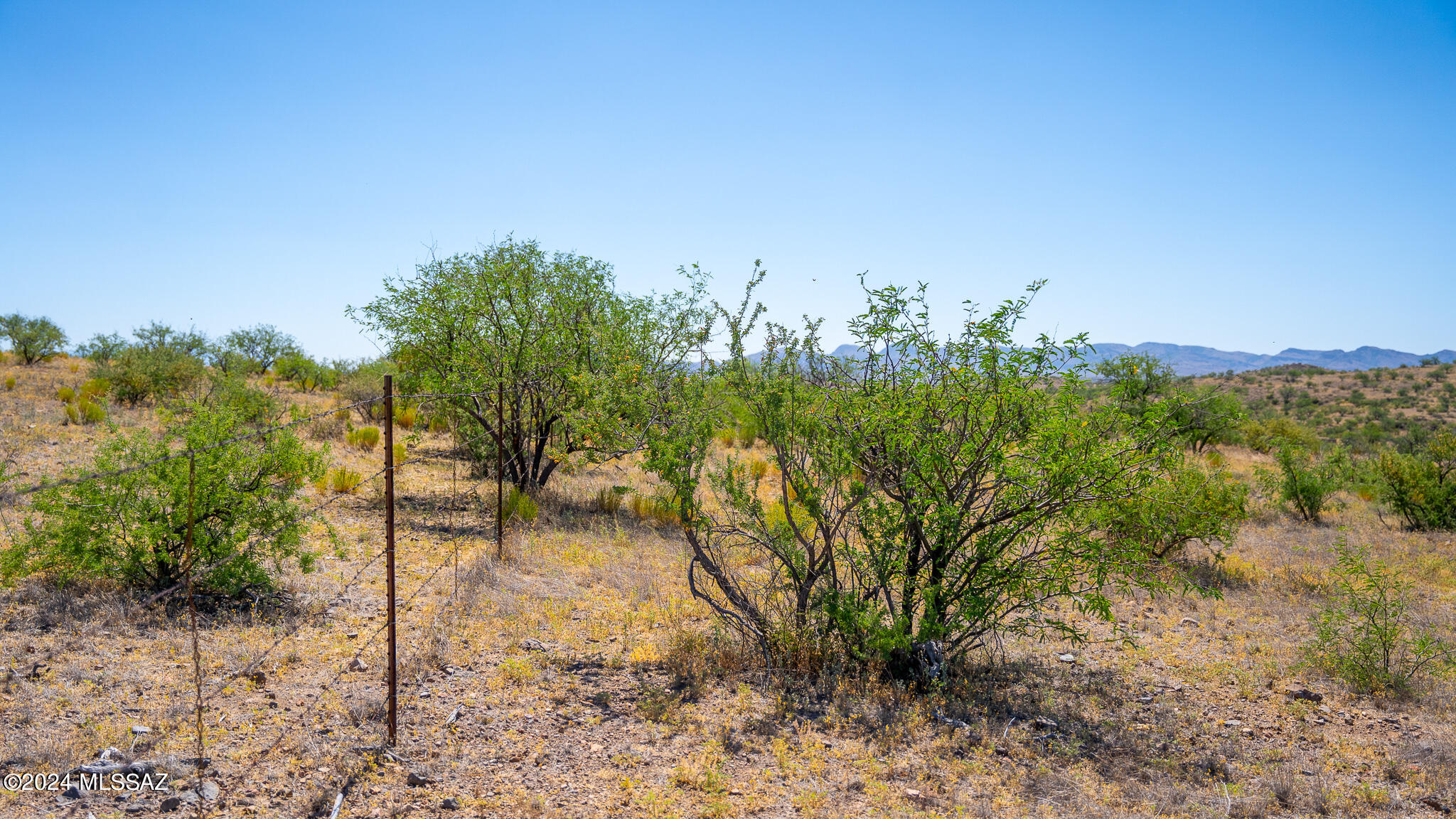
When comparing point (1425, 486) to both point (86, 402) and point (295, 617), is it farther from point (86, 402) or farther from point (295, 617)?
point (86, 402)

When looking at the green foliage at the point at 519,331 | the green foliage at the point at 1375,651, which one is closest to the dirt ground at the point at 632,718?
the green foliage at the point at 1375,651

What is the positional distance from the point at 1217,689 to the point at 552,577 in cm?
660

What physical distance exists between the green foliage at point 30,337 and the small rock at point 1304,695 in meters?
36.8

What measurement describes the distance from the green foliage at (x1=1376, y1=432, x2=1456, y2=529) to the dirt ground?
5.89 m

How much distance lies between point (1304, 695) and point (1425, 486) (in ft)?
30.6

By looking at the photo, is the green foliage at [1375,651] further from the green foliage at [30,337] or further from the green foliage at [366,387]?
the green foliage at [30,337]

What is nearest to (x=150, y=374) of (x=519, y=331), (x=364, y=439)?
(x=364, y=439)

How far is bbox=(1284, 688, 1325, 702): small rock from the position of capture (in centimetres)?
582

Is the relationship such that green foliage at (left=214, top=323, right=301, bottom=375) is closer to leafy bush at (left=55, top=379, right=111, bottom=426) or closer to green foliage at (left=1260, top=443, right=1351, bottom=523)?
leafy bush at (left=55, top=379, right=111, bottom=426)

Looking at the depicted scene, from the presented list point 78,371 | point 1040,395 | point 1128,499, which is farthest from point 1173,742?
point 78,371

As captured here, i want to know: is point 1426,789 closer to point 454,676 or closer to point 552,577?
point 454,676

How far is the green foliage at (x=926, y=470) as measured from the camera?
5.21m

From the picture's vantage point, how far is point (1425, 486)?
39.4 feet

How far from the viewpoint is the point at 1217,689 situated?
6043 mm
